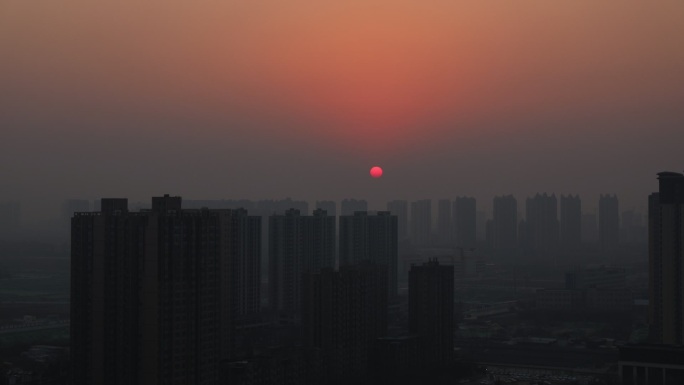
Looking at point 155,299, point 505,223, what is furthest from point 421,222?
point 155,299

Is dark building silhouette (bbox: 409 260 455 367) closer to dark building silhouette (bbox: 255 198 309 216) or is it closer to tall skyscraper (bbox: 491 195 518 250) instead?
dark building silhouette (bbox: 255 198 309 216)

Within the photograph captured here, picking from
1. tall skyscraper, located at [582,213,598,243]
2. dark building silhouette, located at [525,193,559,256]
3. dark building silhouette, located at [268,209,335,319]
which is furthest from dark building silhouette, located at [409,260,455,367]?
tall skyscraper, located at [582,213,598,243]

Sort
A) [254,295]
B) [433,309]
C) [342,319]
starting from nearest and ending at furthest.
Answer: [342,319] < [433,309] < [254,295]

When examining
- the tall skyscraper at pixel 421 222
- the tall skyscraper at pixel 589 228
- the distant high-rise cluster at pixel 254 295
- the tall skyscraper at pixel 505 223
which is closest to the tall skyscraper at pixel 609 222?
the tall skyscraper at pixel 589 228

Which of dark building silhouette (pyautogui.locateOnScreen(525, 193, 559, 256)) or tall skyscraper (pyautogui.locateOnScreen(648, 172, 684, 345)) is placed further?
dark building silhouette (pyautogui.locateOnScreen(525, 193, 559, 256))

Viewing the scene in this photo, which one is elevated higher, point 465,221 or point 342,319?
point 465,221

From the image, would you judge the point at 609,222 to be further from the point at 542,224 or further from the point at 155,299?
the point at 155,299

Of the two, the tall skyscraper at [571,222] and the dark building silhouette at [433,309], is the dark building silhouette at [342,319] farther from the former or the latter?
the tall skyscraper at [571,222]

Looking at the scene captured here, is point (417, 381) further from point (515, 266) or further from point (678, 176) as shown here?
point (515, 266)
